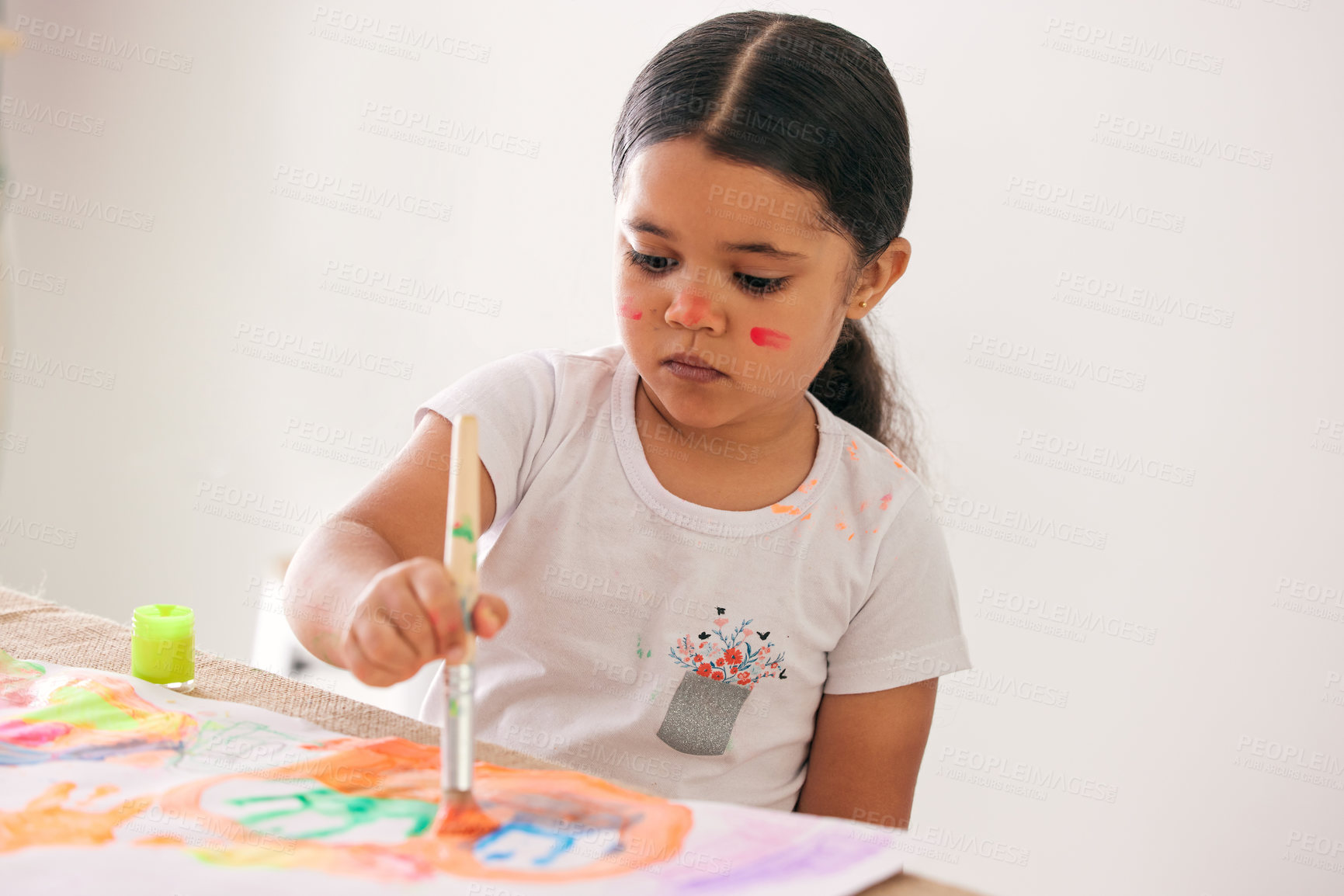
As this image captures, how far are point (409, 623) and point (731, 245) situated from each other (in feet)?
1.06

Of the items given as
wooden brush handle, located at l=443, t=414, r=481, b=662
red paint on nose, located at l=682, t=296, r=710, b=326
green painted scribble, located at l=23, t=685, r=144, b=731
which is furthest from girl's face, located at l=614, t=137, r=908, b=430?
green painted scribble, located at l=23, t=685, r=144, b=731

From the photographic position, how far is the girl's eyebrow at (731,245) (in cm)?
68

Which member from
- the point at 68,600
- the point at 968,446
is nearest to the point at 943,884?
the point at 968,446

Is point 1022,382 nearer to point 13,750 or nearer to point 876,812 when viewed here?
point 876,812

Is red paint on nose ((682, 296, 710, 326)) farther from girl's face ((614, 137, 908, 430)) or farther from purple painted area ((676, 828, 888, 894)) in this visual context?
purple painted area ((676, 828, 888, 894))

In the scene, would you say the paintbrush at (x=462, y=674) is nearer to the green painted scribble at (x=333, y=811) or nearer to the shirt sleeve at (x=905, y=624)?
the green painted scribble at (x=333, y=811)

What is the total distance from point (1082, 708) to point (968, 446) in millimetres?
336

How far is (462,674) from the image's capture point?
47cm

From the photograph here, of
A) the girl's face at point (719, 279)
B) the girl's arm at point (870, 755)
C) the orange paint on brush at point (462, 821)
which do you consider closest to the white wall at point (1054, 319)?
the girl's arm at point (870, 755)

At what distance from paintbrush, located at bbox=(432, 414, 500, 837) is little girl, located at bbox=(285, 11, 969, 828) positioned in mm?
210

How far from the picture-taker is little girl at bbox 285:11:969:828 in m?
0.71

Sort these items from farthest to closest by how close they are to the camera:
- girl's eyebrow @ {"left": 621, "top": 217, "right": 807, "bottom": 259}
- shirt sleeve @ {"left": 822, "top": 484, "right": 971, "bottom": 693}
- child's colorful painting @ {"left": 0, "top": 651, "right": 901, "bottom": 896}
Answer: shirt sleeve @ {"left": 822, "top": 484, "right": 971, "bottom": 693}
girl's eyebrow @ {"left": 621, "top": 217, "right": 807, "bottom": 259}
child's colorful painting @ {"left": 0, "top": 651, "right": 901, "bottom": 896}

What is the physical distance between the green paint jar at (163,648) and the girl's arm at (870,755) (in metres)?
0.43

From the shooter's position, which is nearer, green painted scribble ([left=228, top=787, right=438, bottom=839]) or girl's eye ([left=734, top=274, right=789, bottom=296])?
green painted scribble ([left=228, top=787, right=438, bottom=839])
